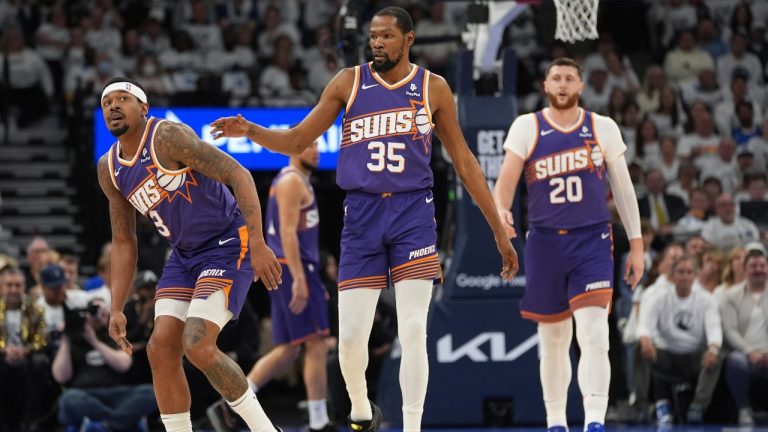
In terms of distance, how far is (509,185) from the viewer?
26.9 feet

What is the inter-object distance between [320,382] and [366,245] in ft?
9.52

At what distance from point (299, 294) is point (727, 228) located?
6083 mm

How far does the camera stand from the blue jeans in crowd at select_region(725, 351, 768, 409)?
434 inches

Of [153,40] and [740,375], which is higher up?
[153,40]

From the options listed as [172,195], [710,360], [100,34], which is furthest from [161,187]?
[100,34]

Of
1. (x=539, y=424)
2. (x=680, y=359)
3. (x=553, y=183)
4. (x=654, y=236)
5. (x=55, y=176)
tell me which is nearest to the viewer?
(x=553, y=183)

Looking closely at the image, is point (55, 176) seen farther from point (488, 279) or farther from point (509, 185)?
point (509, 185)

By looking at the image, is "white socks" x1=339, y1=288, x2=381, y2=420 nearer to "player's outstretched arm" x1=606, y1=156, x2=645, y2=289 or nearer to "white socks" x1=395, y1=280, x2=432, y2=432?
"white socks" x1=395, y1=280, x2=432, y2=432

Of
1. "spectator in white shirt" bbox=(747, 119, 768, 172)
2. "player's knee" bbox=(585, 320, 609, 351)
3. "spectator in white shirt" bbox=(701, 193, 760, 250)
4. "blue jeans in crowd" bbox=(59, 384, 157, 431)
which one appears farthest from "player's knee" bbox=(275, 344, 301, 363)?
"spectator in white shirt" bbox=(747, 119, 768, 172)

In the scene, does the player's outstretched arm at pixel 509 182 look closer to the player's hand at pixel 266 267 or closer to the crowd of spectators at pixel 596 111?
the player's hand at pixel 266 267

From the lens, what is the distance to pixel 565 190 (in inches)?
318

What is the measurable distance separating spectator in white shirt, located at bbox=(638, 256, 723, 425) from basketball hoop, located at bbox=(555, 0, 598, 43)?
2.49 m

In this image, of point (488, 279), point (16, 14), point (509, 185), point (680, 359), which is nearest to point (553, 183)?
point (509, 185)

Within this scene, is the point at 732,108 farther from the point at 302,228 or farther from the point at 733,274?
the point at 302,228
